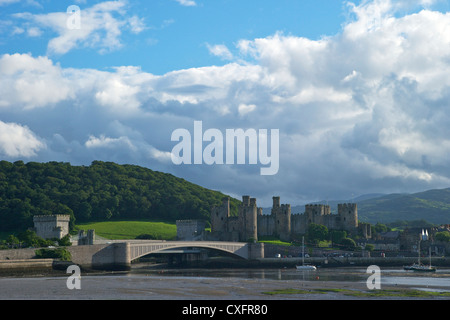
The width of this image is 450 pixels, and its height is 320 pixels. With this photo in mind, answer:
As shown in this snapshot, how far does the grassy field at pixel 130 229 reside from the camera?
141m

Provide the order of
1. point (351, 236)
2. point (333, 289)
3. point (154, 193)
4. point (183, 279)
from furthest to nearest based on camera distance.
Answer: point (154, 193), point (351, 236), point (183, 279), point (333, 289)

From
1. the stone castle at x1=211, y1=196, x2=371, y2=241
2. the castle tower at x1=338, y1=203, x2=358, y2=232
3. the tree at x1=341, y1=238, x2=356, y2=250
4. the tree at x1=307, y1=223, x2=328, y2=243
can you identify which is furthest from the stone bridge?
the castle tower at x1=338, y1=203, x2=358, y2=232

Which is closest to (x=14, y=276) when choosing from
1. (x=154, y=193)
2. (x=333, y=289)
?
(x=333, y=289)

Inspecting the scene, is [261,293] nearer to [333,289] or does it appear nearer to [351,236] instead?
[333,289]

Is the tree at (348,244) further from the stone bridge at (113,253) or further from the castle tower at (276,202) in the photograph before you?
the stone bridge at (113,253)

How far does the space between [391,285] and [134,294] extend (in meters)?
26.8

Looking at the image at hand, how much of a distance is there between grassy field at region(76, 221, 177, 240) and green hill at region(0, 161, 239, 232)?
4.41 m

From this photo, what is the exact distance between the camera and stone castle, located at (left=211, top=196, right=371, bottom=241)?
434ft

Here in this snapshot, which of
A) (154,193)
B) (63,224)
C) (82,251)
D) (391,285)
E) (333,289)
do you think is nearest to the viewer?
(333,289)

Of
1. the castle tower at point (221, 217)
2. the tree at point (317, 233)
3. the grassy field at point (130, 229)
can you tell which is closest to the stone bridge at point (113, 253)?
the tree at point (317, 233)

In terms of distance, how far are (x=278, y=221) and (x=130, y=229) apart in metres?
34.5

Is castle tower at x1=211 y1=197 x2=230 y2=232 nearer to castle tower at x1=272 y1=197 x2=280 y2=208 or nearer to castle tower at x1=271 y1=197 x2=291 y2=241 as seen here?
castle tower at x1=271 y1=197 x2=291 y2=241

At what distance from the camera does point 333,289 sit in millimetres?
62500

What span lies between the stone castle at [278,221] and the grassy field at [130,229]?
39.9ft
